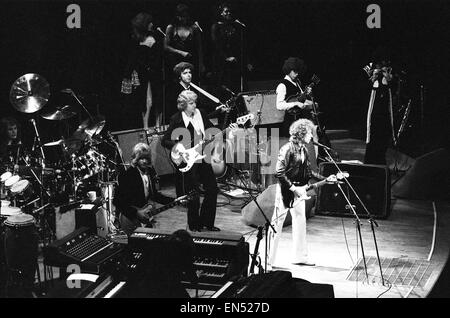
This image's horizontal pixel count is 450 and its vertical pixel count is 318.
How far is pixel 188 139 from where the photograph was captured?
1010cm

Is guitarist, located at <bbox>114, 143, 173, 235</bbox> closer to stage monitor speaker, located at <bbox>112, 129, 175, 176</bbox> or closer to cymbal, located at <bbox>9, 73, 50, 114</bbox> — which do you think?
cymbal, located at <bbox>9, 73, 50, 114</bbox>

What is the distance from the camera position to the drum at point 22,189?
905 cm

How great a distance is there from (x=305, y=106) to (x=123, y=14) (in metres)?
3.72

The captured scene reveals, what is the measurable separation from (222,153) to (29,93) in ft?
10.1

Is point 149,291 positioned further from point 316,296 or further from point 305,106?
point 305,106

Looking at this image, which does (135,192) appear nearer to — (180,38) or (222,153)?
(222,153)

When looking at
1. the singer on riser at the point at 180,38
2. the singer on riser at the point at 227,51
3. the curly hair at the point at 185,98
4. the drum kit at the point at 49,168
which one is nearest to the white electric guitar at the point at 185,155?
the curly hair at the point at 185,98

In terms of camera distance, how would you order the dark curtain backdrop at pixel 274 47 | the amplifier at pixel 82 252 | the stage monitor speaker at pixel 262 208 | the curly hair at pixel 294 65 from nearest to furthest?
1. the amplifier at pixel 82 252
2. the stage monitor speaker at pixel 262 208
3. the curly hair at pixel 294 65
4. the dark curtain backdrop at pixel 274 47

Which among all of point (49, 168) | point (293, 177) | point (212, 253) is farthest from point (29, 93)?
point (212, 253)

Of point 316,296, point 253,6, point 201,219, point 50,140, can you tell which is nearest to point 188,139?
point 201,219

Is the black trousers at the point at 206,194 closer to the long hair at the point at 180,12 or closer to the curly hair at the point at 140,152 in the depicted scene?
the curly hair at the point at 140,152

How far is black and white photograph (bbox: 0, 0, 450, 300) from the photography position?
26.2 feet

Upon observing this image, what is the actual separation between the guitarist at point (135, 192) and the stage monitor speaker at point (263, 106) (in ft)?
12.6

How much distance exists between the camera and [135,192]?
8.92 metres
